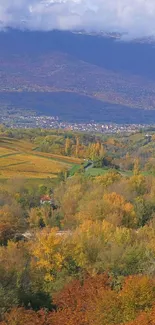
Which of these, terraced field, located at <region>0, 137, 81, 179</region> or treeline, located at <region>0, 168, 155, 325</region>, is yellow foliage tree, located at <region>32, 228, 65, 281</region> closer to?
treeline, located at <region>0, 168, 155, 325</region>

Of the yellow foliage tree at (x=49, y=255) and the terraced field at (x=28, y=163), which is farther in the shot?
the terraced field at (x=28, y=163)

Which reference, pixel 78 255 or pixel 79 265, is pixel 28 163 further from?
pixel 79 265

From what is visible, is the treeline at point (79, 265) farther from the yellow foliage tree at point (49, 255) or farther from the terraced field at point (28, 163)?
the terraced field at point (28, 163)

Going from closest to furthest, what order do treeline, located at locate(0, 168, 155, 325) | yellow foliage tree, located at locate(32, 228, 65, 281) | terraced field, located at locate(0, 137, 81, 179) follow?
treeline, located at locate(0, 168, 155, 325) < yellow foliage tree, located at locate(32, 228, 65, 281) < terraced field, located at locate(0, 137, 81, 179)

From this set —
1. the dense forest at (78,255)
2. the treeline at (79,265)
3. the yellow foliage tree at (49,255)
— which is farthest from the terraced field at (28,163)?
the yellow foliage tree at (49,255)

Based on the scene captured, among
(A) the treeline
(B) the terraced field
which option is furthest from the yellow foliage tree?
(B) the terraced field

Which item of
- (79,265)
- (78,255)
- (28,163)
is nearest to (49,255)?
(78,255)

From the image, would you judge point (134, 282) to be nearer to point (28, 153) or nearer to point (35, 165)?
point (35, 165)
